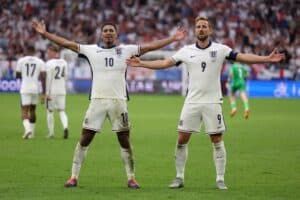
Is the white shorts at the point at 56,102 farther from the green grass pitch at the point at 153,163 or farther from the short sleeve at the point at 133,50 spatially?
the short sleeve at the point at 133,50

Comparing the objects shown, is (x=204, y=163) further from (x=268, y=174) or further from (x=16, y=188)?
(x=16, y=188)

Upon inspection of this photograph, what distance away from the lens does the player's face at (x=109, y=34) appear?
1246 cm

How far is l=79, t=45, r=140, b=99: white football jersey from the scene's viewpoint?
12539mm

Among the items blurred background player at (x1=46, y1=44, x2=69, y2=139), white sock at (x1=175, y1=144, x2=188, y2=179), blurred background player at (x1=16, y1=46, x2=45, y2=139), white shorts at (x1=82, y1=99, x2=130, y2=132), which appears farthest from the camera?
blurred background player at (x1=46, y1=44, x2=69, y2=139)

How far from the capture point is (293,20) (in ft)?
158

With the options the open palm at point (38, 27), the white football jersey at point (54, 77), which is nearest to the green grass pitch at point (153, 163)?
the white football jersey at point (54, 77)

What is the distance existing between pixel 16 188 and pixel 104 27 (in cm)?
273

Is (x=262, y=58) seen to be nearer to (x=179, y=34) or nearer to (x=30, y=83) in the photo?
(x=179, y=34)

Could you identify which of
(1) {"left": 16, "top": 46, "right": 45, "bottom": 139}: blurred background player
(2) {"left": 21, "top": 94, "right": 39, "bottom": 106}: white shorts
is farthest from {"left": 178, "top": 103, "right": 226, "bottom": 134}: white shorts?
(2) {"left": 21, "top": 94, "right": 39, "bottom": 106}: white shorts

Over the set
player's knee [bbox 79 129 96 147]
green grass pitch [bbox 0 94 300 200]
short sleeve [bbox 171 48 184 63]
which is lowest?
green grass pitch [bbox 0 94 300 200]

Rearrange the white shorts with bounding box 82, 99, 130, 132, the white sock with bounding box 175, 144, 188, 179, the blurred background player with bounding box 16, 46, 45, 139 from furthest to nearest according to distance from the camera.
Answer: the blurred background player with bounding box 16, 46, 45, 139
the white sock with bounding box 175, 144, 188, 179
the white shorts with bounding box 82, 99, 130, 132

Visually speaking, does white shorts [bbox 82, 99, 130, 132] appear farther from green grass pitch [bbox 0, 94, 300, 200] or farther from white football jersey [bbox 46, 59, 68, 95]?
white football jersey [bbox 46, 59, 68, 95]

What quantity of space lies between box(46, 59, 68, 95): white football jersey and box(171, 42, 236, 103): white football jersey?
9788 millimetres

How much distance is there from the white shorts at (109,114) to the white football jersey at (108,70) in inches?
3.6
